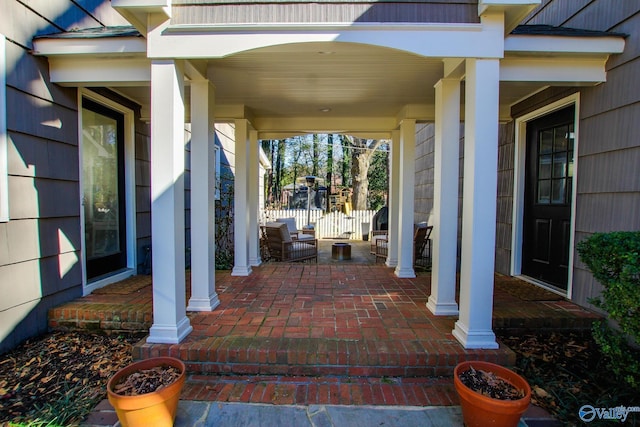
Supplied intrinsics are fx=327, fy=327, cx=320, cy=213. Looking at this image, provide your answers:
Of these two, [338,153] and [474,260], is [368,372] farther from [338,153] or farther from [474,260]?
[338,153]

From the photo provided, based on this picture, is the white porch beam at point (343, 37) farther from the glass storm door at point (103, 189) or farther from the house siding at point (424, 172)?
the house siding at point (424, 172)

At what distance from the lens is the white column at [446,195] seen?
295 centimetres

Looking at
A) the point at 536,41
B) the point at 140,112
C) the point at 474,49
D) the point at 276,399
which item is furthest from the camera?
the point at 140,112

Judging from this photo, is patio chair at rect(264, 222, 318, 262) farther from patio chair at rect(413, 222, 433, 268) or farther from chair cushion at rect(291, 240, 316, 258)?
patio chair at rect(413, 222, 433, 268)

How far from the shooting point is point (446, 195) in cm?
302

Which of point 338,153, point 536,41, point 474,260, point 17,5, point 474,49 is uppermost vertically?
point 338,153

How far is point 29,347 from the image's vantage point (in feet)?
8.80

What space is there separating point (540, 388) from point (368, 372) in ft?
3.74

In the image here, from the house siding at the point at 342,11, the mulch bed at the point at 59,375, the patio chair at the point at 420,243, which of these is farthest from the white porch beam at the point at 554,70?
the mulch bed at the point at 59,375

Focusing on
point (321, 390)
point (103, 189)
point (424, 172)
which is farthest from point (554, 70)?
point (103, 189)

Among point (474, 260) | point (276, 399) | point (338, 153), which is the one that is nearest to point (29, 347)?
point (276, 399)

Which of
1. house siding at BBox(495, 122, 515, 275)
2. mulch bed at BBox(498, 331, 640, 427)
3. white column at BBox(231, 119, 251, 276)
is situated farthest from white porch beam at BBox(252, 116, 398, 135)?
mulch bed at BBox(498, 331, 640, 427)

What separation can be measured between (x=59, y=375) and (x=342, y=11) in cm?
331

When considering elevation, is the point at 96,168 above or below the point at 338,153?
below
